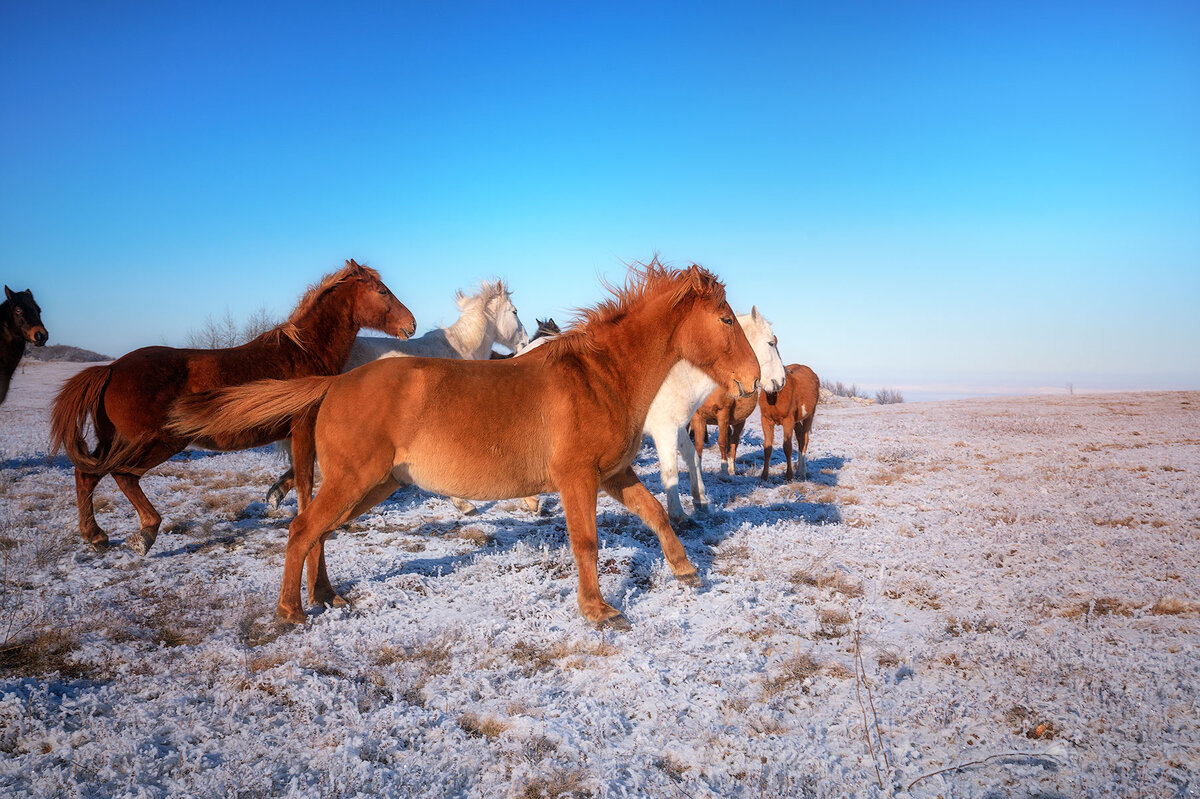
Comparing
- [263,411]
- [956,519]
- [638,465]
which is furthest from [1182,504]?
[263,411]

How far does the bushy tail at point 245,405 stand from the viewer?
4.55m

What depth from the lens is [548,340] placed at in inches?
195

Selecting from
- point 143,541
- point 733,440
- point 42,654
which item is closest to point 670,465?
point 733,440

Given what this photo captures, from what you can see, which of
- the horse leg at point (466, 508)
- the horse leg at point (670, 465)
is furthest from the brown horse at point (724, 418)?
the horse leg at point (466, 508)

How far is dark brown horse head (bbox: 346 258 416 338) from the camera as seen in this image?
7.65m

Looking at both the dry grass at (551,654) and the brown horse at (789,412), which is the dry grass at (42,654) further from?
the brown horse at (789,412)

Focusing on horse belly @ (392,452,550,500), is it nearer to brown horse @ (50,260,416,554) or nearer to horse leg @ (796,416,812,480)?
brown horse @ (50,260,416,554)

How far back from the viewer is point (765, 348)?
8.83m

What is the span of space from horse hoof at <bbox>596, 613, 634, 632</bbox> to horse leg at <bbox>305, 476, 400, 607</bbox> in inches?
70.9

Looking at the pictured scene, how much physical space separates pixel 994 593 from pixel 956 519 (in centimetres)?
277

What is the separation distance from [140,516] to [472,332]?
5287mm

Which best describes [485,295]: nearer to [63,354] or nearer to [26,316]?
[26,316]

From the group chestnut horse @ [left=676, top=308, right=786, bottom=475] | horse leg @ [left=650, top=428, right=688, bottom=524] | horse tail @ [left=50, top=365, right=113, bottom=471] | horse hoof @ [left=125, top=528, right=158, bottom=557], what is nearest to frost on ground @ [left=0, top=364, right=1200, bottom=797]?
horse hoof @ [left=125, top=528, right=158, bottom=557]

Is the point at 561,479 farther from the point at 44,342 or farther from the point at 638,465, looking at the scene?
the point at 44,342
